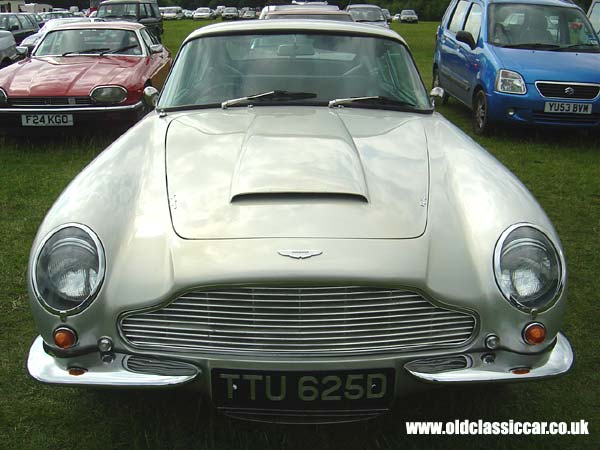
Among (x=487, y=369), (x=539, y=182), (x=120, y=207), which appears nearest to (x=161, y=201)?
(x=120, y=207)

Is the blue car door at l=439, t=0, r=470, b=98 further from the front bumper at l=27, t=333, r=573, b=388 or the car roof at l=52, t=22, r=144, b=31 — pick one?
the front bumper at l=27, t=333, r=573, b=388

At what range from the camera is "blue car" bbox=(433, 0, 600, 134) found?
7301 millimetres

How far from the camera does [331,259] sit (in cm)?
220

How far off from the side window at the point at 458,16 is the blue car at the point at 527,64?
126 mm

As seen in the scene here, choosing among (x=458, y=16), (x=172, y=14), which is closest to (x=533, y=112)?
(x=458, y=16)

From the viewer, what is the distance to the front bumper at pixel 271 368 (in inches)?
86.7

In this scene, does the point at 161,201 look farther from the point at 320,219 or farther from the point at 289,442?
the point at 289,442

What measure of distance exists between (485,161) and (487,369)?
106 cm

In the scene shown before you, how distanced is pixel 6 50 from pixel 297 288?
12.8 m

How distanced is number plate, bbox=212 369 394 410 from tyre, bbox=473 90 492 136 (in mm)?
6028

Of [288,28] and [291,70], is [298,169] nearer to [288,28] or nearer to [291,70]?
[291,70]

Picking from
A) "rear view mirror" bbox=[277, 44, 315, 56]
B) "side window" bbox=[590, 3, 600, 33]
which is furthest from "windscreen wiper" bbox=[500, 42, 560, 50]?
"rear view mirror" bbox=[277, 44, 315, 56]

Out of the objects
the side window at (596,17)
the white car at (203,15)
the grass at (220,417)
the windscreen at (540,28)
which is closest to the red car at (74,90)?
the grass at (220,417)

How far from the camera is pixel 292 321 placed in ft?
7.25
